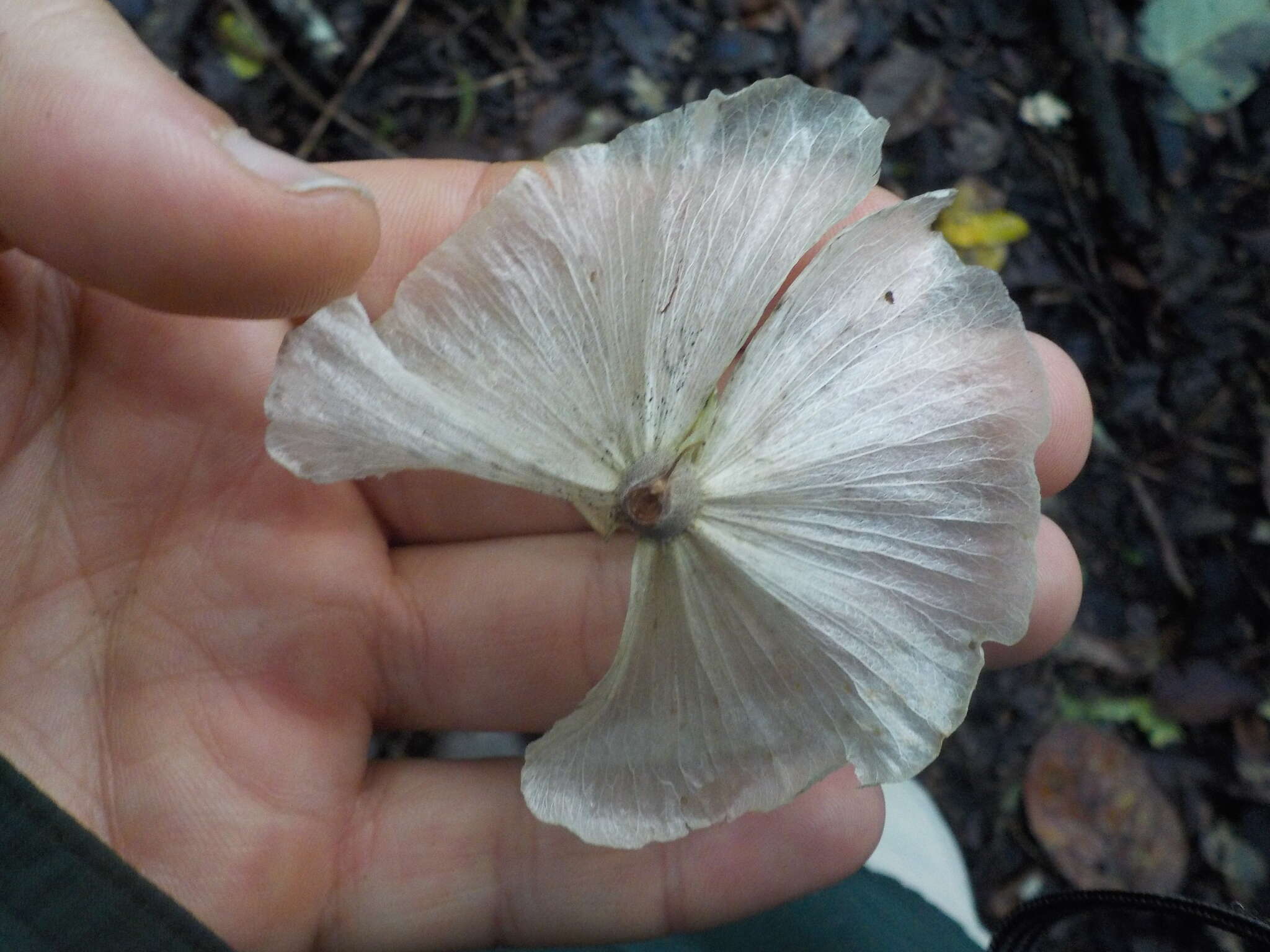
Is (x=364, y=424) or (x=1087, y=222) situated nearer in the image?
(x=364, y=424)

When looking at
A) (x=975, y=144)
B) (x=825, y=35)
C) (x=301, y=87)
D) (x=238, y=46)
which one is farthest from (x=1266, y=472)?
(x=238, y=46)

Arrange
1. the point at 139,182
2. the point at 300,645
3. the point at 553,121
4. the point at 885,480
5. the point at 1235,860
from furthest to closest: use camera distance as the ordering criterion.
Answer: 1. the point at 553,121
2. the point at 1235,860
3. the point at 300,645
4. the point at 885,480
5. the point at 139,182

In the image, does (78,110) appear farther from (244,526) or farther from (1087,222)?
(1087,222)

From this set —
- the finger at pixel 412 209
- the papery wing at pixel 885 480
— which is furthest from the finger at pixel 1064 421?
the finger at pixel 412 209

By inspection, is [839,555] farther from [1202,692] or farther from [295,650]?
[1202,692]

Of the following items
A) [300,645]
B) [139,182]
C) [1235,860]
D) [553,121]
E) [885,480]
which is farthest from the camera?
[553,121]

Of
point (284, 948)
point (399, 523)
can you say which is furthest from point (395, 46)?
point (284, 948)
